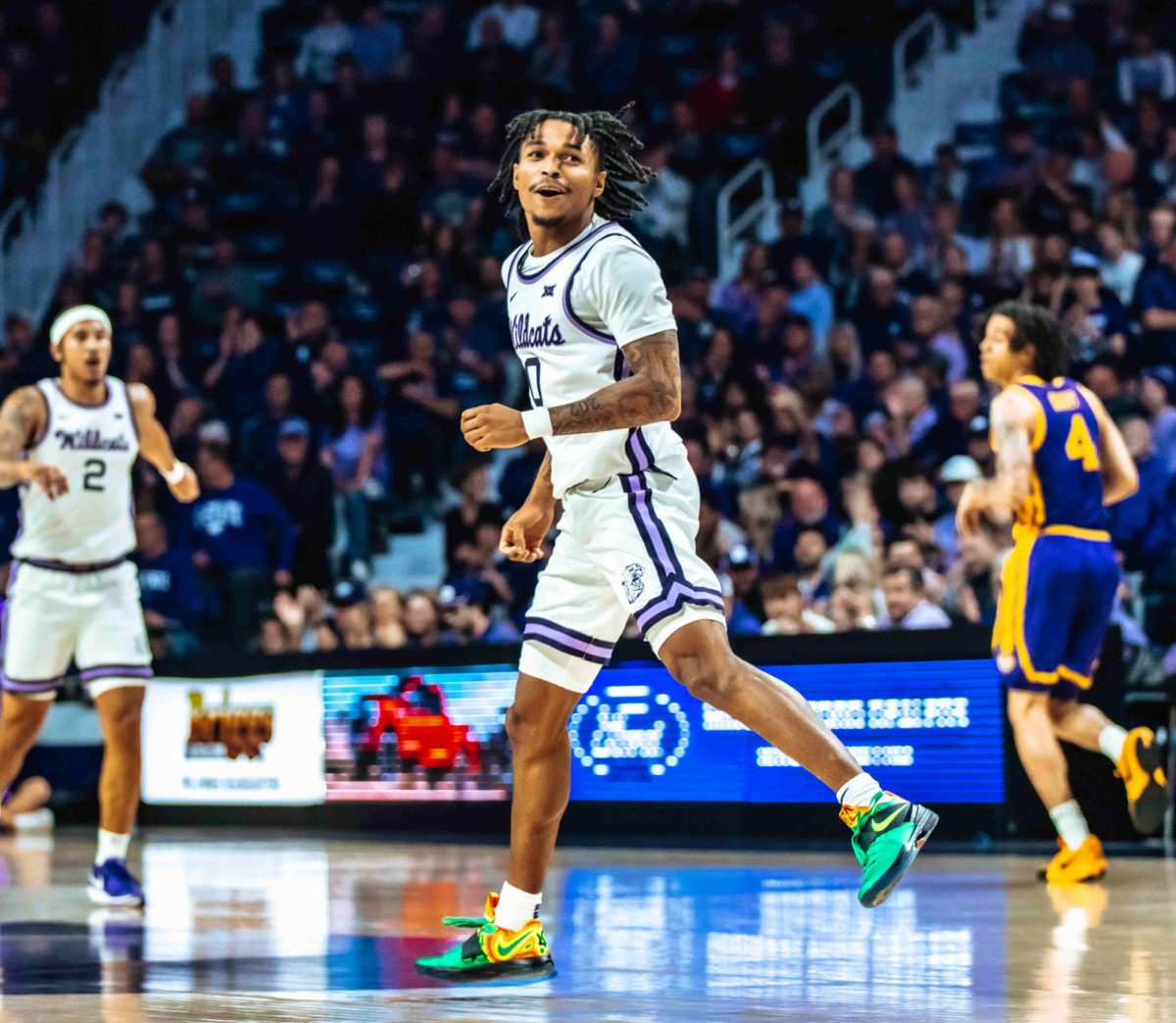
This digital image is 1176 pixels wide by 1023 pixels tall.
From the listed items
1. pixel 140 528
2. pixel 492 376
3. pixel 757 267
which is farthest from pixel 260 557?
pixel 757 267

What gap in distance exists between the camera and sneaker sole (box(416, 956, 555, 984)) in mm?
5250

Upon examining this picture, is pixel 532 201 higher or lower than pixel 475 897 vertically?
higher

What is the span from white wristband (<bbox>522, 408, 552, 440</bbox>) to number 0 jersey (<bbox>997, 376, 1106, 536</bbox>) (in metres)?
3.81

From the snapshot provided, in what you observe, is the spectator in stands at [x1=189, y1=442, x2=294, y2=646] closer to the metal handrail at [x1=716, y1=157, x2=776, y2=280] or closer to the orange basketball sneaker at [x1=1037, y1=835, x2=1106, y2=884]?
the metal handrail at [x1=716, y1=157, x2=776, y2=280]

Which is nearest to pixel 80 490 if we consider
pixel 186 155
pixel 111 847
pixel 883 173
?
pixel 111 847

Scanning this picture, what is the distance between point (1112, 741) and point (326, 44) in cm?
1389

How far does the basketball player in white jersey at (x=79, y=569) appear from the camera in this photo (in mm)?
8055

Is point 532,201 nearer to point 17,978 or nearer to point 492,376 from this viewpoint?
point 17,978

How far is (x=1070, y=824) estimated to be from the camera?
8211mm

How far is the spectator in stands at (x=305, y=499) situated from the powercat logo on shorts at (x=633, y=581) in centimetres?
970

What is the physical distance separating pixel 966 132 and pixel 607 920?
1102cm

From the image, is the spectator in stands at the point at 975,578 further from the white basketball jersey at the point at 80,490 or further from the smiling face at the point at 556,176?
the smiling face at the point at 556,176

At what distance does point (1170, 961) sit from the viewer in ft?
17.7

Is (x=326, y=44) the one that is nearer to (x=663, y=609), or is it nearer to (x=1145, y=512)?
(x=1145, y=512)
